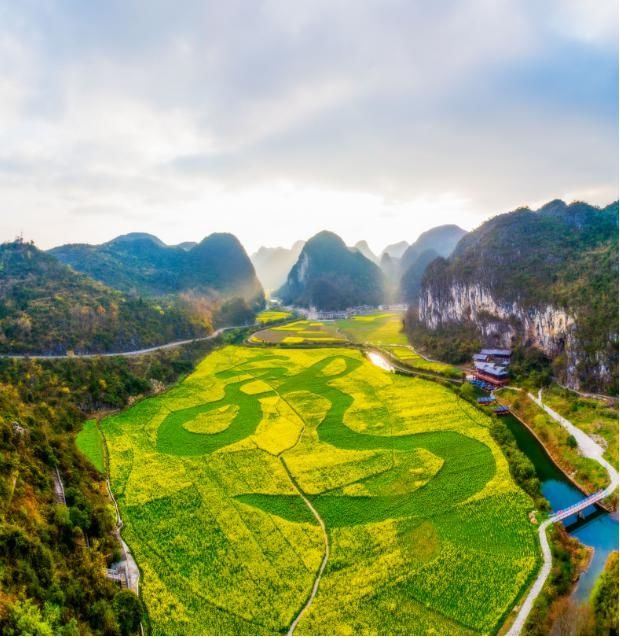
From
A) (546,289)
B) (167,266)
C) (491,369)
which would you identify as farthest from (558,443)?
(167,266)

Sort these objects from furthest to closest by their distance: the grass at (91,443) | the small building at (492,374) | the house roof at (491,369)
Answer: the house roof at (491,369)
the small building at (492,374)
the grass at (91,443)

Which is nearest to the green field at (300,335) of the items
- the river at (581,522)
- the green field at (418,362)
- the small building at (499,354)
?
the green field at (418,362)

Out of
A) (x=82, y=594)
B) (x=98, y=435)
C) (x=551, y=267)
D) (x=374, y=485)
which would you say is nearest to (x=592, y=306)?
(x=551, y=267)

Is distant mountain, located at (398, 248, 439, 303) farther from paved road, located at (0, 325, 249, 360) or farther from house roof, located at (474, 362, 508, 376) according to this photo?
house roof, located at (474, 362, 508, 376)

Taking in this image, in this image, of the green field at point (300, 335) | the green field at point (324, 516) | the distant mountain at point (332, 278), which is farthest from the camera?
the distant mountain at point (332, 278)

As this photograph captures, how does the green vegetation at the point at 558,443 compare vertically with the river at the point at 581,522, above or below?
above

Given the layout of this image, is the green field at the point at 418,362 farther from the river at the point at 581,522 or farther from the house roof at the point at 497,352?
the river at the point at 581,522

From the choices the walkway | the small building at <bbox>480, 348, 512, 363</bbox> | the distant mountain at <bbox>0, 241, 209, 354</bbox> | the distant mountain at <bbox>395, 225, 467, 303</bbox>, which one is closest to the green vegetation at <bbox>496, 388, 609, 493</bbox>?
the walkway
